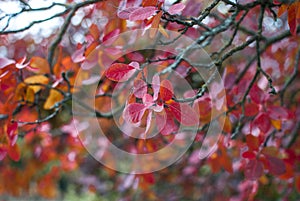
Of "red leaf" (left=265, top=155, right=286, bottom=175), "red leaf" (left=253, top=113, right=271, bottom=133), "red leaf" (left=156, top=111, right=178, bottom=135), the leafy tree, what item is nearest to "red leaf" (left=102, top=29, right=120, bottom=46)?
the leafy tree

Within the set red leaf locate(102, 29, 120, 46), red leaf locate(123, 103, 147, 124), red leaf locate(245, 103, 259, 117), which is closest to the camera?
red leaf locate(123, 103, 147, 124)

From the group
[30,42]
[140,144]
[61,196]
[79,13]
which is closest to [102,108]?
[140,144]

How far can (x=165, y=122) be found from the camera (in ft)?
2.41

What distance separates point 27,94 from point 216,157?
68 cm

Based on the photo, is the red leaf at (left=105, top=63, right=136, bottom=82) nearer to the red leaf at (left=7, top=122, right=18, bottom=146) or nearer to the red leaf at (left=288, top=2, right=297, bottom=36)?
the red leaf at (left=288, top=2, right=297, bottom=36)

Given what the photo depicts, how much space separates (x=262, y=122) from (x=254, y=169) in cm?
14

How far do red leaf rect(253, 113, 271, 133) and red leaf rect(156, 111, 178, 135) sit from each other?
441 millimetres

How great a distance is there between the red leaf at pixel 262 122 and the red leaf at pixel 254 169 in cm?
10

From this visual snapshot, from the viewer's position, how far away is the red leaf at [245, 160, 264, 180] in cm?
109

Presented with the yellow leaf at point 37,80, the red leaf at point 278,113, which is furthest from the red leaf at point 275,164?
the yellow leaf at point 37,80

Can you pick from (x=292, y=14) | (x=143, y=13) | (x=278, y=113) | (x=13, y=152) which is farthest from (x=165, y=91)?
(x=13, y=152)

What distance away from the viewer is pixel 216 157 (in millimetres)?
1393

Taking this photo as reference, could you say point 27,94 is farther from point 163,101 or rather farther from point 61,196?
point 61,196

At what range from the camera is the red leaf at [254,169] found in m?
1.09
